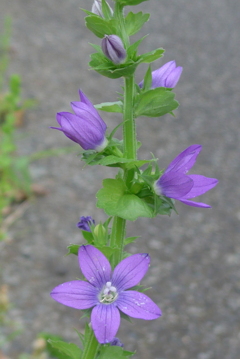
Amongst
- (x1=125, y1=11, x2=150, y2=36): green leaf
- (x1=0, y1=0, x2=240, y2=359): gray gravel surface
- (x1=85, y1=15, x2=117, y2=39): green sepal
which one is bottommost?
(x1=0, y1=0, x2=240, y2=359): gray gravel surface

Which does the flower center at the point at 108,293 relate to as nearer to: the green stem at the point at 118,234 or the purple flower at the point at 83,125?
the green stem at the point at 118,234

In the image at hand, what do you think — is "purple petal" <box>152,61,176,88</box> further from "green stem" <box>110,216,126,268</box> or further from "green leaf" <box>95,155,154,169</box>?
"green stem" <box>110,216,126,268</box>

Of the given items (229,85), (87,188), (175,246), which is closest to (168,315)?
(175,246)

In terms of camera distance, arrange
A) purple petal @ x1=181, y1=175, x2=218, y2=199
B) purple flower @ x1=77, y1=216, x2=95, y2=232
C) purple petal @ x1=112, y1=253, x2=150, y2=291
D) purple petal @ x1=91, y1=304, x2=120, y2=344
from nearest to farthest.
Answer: purple petal @ x1=91, y1=304, x2=120, y2=344 → purple petal @ x1=112, y1=253, x2=150, y2=291 → purple petal @ x1=181, y1=175, x2=218, y2=199 → purple flower @ x1=77, y1=216, x2=95, y2=232

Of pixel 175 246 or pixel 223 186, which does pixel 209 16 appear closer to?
pixel 223 186

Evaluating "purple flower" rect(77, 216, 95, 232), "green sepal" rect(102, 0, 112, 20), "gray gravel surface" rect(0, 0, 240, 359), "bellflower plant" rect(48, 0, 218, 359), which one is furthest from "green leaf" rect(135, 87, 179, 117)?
"gray gravel surface" rect(0, 0, 240, 359)

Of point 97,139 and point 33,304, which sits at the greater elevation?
point 97,139

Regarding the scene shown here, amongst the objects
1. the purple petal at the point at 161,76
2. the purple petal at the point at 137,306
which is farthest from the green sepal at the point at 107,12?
the purple petal at the point at 137,306
